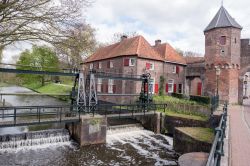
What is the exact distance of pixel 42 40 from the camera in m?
8.38

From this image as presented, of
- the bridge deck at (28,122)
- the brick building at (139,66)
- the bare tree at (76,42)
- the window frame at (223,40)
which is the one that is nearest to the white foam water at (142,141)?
the bridge deck at (28,122)

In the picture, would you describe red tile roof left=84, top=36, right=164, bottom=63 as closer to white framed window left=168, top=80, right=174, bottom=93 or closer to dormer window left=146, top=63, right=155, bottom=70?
dormer window left=146, top=63, right=155, bottom=70

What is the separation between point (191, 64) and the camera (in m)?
31.0

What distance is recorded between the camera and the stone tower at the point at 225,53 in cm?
2361

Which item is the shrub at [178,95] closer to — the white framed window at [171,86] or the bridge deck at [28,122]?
the white framed window at [171,86]

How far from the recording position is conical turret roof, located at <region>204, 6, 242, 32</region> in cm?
2377

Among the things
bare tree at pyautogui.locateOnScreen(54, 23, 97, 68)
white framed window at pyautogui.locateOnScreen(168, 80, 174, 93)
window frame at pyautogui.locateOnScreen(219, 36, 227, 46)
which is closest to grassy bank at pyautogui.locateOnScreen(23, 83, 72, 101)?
white framed window at pyautogui.locateOnScreen(168, 80, 174, 93)

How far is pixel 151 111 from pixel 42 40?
477 inches

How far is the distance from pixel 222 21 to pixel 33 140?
21.4 metres

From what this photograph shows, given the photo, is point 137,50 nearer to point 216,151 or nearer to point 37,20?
point 37,20

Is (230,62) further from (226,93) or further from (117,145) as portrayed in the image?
(117,145)

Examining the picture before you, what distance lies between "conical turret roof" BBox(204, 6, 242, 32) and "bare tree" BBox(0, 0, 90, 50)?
780 inches

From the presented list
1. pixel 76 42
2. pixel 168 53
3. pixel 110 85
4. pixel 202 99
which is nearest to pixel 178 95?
pixel 202 99

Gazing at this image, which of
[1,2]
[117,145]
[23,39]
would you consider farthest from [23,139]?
[1,2]
